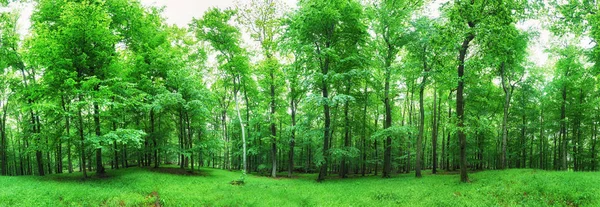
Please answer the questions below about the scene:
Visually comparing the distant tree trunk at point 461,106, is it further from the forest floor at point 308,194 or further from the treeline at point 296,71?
the forest floor at point 308,194

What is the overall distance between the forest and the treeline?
0.10 metres

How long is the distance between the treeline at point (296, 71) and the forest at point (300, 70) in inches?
4.1

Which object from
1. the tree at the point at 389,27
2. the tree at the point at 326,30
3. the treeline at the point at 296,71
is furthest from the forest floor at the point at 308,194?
the tree at the point at 389,27

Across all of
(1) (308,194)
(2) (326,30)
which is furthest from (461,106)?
(2) (326,30)

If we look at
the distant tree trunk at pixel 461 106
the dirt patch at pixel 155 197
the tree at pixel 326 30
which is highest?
the tree at pixel 326 30

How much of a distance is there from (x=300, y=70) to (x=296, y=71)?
0.45 metres

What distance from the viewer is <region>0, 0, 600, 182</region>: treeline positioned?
544 inches

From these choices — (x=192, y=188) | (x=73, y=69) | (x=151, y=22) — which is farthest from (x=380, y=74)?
(x=73, y=69)

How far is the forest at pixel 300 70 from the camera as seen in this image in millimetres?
13727

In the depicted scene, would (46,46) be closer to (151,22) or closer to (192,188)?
(151,22)

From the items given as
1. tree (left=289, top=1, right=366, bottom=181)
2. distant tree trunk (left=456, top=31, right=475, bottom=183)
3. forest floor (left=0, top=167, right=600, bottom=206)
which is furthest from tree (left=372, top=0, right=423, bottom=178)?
forest floor (left=0, top=167, right=600, bottom=206)

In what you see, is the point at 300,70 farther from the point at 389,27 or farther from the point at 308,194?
the point at 308,194

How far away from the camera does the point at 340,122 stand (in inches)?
897

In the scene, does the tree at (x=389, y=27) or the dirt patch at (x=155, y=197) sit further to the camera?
the tree at (x=389, y=27)
